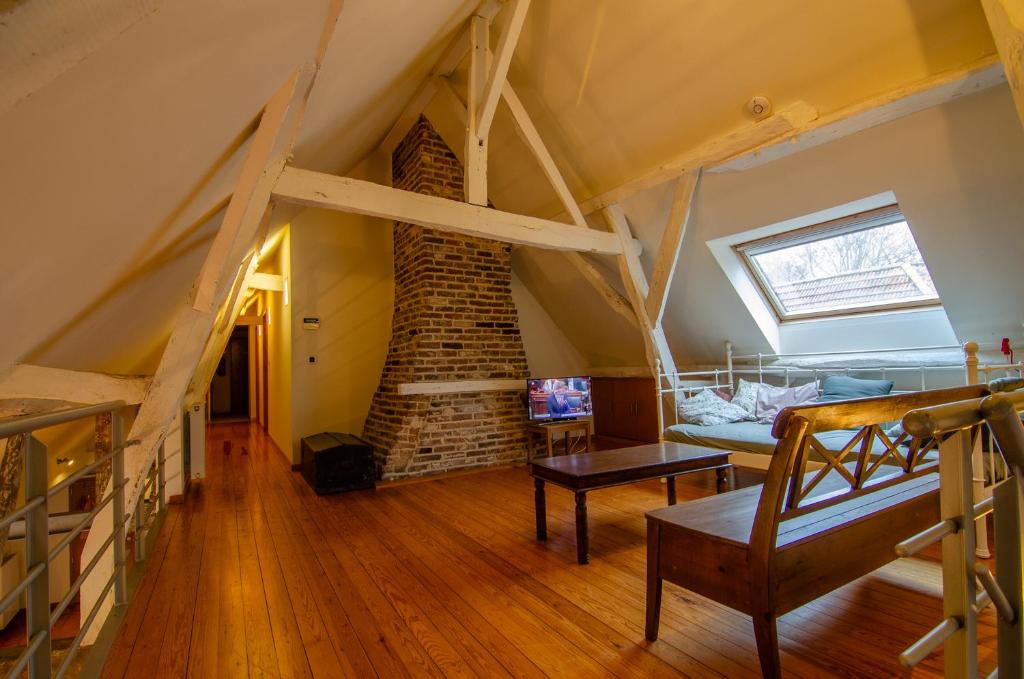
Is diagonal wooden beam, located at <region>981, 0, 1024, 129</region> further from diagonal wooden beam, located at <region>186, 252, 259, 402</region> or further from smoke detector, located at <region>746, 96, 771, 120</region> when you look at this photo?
diagonal wooden beam, located at <region>186, 252, 259, 402</region>

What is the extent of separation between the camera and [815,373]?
4.57 m

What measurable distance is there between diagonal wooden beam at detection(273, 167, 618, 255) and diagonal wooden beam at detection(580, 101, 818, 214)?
478 millimetres

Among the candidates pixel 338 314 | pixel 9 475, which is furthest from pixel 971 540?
pixel 338 314

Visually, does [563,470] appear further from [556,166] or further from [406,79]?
[406,79]

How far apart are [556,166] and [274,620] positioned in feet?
13.9

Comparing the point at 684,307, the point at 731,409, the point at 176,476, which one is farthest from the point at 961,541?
the point at 176,476

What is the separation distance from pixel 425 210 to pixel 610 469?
214cm

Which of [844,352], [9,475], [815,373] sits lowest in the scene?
[9,475]

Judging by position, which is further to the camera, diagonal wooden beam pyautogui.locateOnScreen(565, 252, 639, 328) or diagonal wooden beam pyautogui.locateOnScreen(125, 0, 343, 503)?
diagonal wooden beam pyautogui.locateOnScreen(565, 252, 639, 328)

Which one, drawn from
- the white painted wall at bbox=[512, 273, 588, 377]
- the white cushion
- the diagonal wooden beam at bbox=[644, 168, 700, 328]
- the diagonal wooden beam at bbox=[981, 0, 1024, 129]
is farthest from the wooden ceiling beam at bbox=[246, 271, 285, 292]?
the diagonal wooden beam at bbox=[981, 0, 1024, 129]

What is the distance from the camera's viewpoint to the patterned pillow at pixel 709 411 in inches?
173

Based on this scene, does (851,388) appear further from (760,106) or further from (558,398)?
(558,398)

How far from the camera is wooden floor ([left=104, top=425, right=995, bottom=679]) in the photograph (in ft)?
6.14

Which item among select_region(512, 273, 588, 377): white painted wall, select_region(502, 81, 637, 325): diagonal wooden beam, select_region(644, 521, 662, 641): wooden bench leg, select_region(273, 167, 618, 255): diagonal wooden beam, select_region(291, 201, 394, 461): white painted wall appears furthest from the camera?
select_region(512, 273, 588, 377): white painted wall
